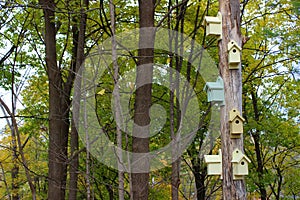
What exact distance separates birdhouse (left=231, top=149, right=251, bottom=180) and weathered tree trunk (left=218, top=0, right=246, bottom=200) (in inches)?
2.2

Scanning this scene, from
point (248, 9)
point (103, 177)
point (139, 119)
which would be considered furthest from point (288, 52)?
point (103, 177)

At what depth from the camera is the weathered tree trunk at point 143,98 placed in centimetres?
507

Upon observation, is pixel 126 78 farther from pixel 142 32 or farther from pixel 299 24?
pixel 299 24

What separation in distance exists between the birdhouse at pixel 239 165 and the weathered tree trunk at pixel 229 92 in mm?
55

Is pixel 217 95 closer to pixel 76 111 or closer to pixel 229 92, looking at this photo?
pixel 229 92

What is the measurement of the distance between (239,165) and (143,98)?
7.20ft

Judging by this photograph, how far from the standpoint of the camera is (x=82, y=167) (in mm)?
10562

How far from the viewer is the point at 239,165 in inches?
136

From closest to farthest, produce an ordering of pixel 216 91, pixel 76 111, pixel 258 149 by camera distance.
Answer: pixel 216 91, pixel 76 111, pixel 258 149

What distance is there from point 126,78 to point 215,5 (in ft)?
8.30

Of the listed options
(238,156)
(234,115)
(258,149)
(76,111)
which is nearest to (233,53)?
(234,115)

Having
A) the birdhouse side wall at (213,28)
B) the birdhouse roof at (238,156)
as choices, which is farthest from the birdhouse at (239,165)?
the birdhouse side wall at (213,28)

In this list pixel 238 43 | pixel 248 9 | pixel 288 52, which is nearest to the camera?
pixel 238 43

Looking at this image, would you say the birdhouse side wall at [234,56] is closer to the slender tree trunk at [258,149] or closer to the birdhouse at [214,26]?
the birdhouse at [214,26]
